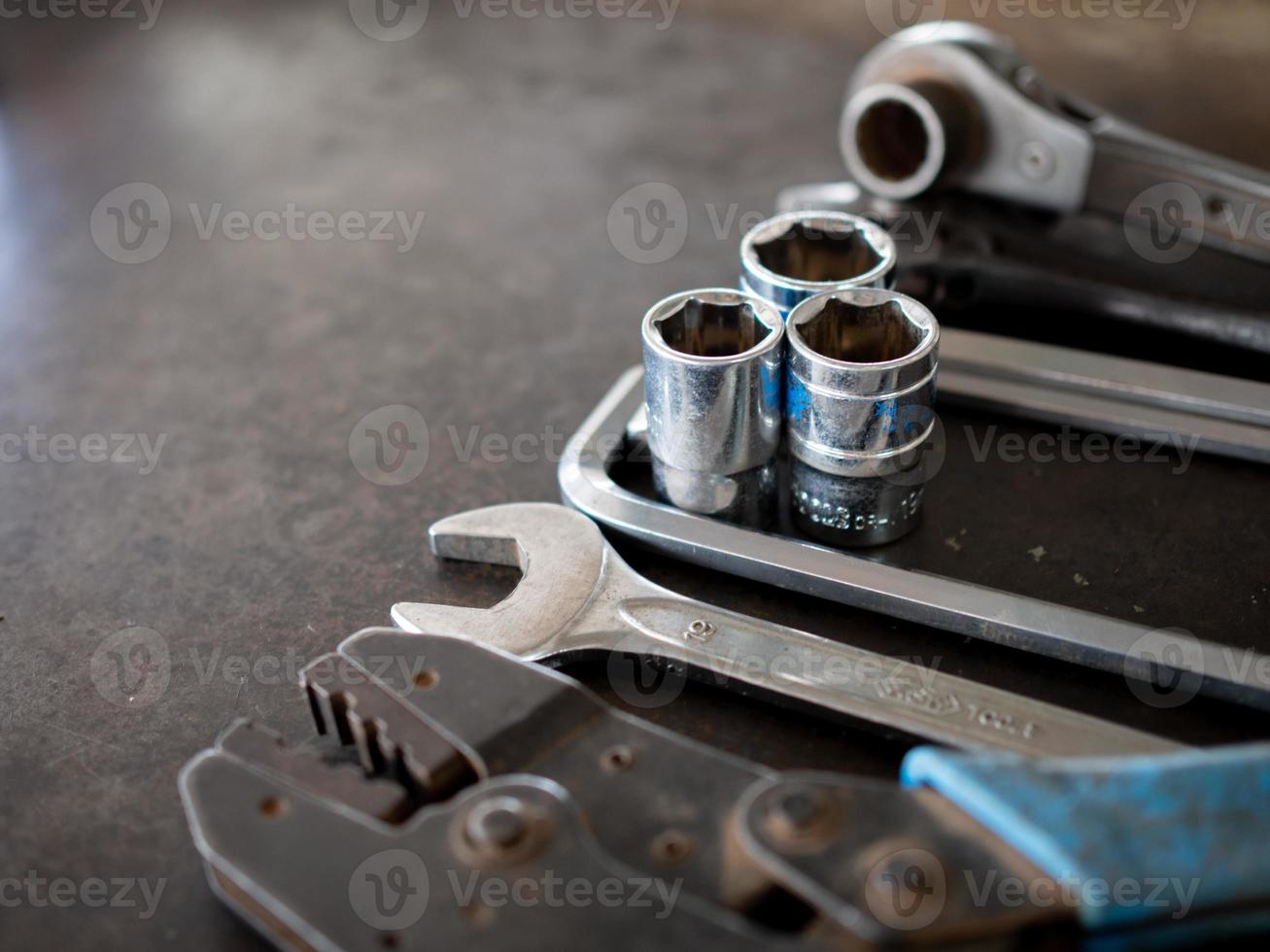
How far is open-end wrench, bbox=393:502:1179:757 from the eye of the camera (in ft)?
2.93

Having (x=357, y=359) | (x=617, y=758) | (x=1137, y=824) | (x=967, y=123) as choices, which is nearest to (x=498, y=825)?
(x=617, y=758)

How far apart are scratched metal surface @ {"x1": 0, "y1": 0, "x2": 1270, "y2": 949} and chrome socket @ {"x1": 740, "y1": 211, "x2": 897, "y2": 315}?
0.23 metres

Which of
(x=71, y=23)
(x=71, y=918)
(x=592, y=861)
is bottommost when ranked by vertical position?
(x=71, y=918)

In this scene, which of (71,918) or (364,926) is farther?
(71,918)

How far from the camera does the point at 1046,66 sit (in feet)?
6.56

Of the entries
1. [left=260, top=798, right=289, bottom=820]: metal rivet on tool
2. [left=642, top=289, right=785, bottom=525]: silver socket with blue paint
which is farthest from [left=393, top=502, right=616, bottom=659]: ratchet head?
[left=260, top=798, right=289, bottom=820]: metal rivet on tool

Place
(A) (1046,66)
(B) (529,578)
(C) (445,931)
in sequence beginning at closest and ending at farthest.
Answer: (C) (445,931)
(B) (529,578)
(A) (1046,66)

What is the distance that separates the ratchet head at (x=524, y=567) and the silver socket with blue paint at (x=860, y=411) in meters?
0.20

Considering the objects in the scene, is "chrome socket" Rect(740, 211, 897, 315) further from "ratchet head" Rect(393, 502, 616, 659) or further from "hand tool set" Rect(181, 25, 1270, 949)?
"ratchet head" Rect(393, 502, 616, 659)

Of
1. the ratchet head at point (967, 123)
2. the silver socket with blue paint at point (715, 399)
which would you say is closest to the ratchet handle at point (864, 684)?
the silver socket with blue paint at point (715, 399)

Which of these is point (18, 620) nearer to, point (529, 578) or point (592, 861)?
point (529, 578)

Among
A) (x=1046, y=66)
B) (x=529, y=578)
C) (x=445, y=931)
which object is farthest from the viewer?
(x=1046, y=66)

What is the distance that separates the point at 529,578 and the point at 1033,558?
0.48 meters

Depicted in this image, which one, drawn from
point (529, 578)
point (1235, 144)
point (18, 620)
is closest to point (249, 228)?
point (18, 620)
